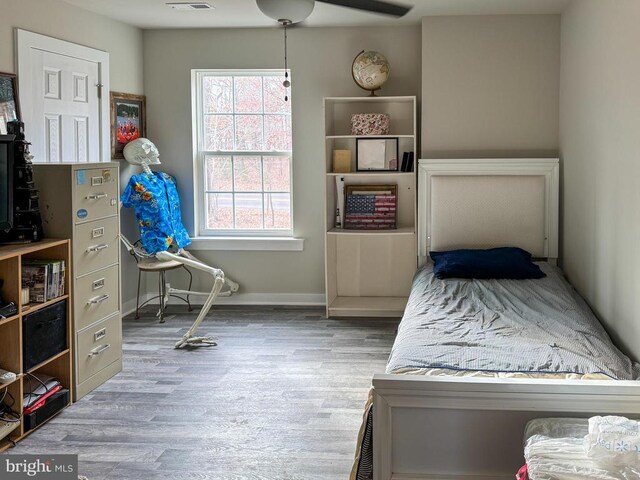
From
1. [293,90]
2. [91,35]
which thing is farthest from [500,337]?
[91,35]

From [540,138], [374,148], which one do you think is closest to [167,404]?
[374,148]

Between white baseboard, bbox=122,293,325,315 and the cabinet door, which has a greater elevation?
the cabinet door

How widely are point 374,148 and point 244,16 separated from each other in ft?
4.68

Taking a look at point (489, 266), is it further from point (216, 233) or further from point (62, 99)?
point (62, 99)

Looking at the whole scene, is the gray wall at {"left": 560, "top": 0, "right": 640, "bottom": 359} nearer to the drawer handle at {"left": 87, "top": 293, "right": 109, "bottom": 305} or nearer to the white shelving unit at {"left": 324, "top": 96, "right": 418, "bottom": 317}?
the white shelving unit at {"left": 324, "top": 96, "right": 418, "bottom": 317}

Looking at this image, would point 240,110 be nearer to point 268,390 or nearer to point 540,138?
point 540,138

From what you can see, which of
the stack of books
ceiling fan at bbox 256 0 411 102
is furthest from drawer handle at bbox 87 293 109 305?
ceiling fan at bbox 256 0 411 102

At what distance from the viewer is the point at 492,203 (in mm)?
5906

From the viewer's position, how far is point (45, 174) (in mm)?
4316

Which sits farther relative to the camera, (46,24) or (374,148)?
A: (374,148)

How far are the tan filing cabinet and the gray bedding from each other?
5.73ft

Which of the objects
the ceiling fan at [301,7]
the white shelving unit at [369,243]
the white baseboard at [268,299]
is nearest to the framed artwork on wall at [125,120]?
the white baseboard at [268,299]

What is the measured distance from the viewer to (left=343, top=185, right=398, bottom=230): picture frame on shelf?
6.50 metres

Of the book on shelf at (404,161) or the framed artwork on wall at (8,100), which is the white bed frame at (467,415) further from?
the book on shelf at (404,161)
